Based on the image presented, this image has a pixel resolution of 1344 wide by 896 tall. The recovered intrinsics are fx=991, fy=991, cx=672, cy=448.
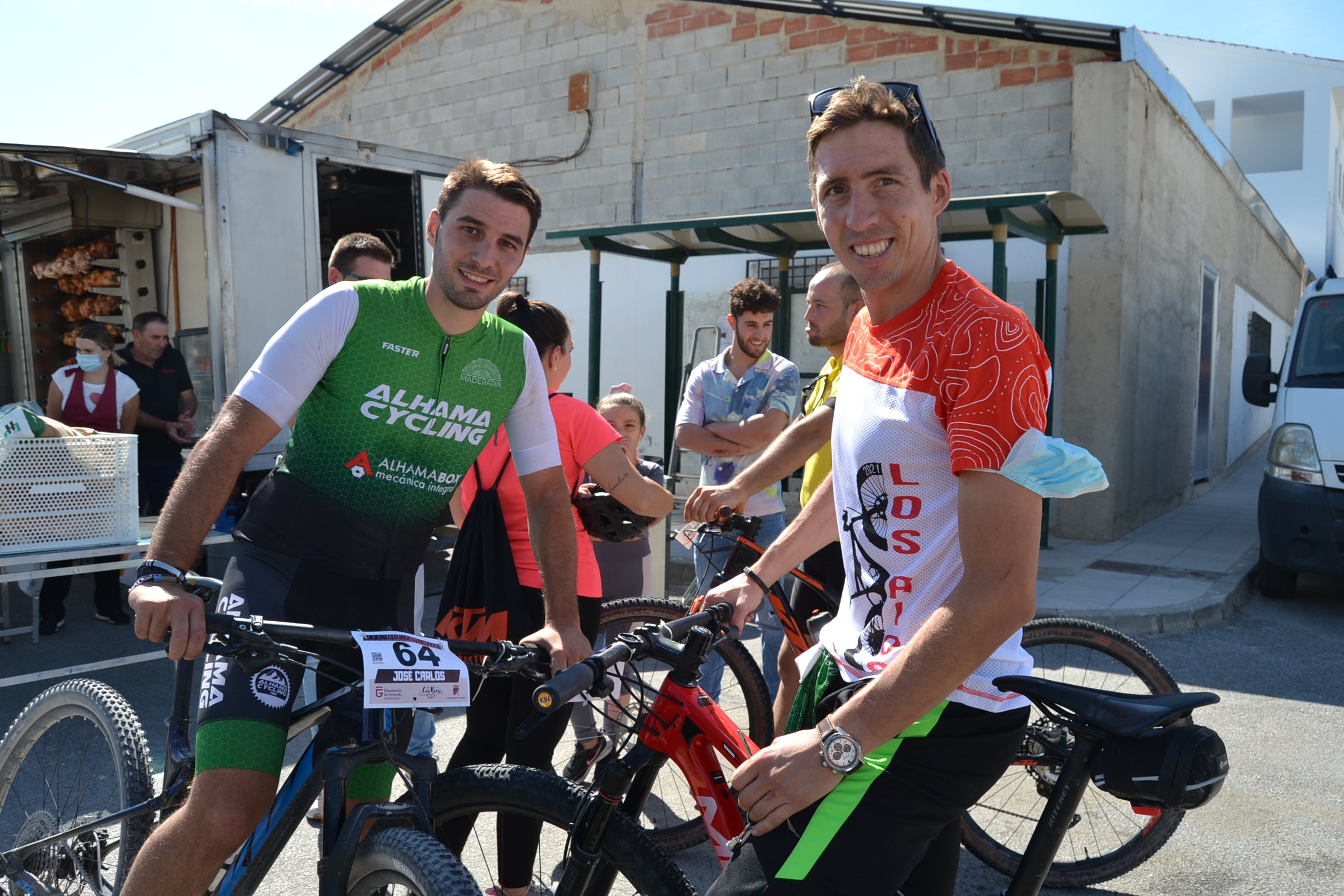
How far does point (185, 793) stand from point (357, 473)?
861mm

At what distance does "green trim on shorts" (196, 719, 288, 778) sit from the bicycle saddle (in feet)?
5.06

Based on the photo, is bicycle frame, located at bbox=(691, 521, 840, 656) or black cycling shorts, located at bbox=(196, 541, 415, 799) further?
bicycle frame, located at bbox=(691, 521, 840, 656)

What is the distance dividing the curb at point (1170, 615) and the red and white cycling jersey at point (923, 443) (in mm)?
5085

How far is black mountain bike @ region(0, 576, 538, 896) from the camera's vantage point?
1.85 meters

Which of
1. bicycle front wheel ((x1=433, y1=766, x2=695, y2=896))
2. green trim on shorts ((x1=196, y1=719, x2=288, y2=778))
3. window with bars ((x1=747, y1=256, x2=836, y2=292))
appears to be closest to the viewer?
bicycle front wheel ((x1=433, y1=766, x2=695, y2=896))

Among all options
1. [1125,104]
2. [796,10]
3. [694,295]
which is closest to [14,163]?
[694,295]

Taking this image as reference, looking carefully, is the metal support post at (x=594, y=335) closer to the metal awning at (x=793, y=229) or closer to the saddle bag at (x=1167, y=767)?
the metal awning at (x=793, y=229)

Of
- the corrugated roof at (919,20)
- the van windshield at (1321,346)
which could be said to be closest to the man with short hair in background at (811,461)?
the van windshield at (1321,346)

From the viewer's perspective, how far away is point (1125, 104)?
9.55m

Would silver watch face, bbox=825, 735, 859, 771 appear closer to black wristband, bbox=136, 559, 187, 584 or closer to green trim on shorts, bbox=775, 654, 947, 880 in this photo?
green trim on shorts, bbox=775, 654, 947, 880

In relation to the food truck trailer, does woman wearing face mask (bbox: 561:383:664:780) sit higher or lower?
lower

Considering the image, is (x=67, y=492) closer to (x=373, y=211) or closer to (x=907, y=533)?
(x=907, y=533)

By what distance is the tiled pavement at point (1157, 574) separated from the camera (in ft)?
22.5

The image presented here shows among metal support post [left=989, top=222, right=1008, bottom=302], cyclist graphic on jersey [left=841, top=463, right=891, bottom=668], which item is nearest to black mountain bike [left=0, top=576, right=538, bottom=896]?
cyclist graphic on jersey [left=841, top=463, right=891, bottom=668]
